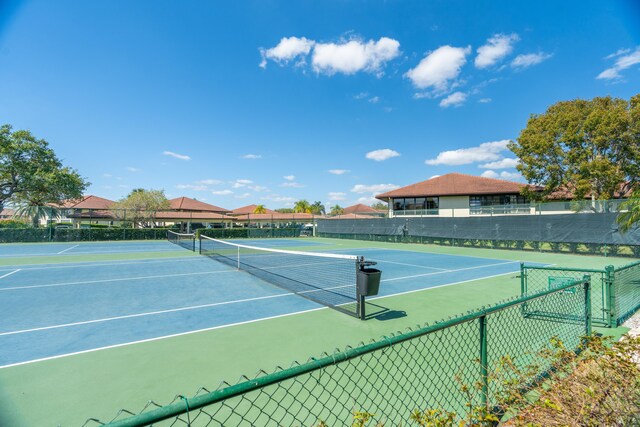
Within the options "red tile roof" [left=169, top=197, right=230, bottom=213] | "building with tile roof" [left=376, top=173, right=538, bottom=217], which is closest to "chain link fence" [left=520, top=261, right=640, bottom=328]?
"building with tile roof" [left=376, top=173, right=538, bottom=217]

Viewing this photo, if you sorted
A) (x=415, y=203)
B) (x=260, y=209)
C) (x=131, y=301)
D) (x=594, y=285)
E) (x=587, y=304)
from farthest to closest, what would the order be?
1. (x=260, y=209)
2. (x=415, y=203)
3. (x=594, y=285)
4. (x=131, y=301)
5. (x=587, y=304)

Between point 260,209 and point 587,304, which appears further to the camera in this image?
point 260,209

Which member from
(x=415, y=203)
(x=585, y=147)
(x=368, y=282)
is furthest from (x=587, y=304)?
(x=415, y=203)

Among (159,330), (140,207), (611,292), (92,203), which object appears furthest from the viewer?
(92,203)

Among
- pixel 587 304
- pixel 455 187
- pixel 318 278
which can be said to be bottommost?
pixel 318 278

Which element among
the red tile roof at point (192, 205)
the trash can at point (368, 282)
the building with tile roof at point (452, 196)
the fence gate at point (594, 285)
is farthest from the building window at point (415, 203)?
the trash can at point (368, 282)

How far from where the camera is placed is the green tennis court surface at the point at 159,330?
12.3 ft

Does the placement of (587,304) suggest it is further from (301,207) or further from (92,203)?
(301,207)

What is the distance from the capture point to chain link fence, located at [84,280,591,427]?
6.28ft

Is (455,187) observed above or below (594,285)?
above

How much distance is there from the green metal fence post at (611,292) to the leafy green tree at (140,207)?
136 ft

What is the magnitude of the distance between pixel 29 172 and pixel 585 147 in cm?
5379

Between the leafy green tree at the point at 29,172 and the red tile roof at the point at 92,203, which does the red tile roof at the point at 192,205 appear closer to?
the red tile roof at the point at 92,203

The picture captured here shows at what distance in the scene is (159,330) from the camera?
5.73 m
